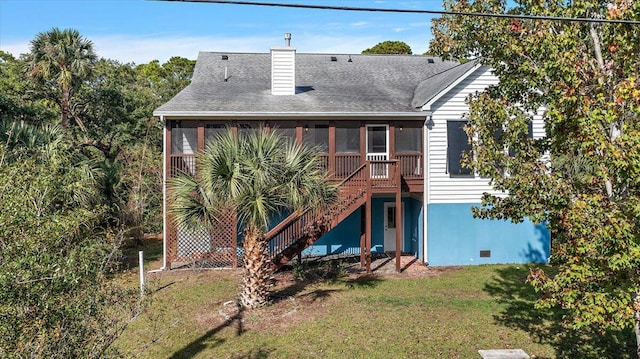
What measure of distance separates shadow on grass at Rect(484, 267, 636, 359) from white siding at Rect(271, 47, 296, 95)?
976cm

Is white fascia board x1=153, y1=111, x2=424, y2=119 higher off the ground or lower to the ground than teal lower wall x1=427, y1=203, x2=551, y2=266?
higher

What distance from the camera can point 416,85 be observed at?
18.5 meters

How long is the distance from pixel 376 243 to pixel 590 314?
37.8ft

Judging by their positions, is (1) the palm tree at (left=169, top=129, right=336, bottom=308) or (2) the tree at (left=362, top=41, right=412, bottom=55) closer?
(1) the palm tree at (left=169, top=129, right=336, bottom=308)

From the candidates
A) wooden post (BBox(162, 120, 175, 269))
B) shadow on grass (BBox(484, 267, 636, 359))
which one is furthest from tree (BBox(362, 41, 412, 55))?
shadow on grass (BBox(484, 267, 636, 359))

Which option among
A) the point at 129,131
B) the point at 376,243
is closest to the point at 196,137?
the point at 376,243

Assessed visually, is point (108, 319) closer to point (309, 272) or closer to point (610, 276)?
point (610, 276)

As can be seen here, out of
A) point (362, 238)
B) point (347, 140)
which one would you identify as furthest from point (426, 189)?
point (347, 140)

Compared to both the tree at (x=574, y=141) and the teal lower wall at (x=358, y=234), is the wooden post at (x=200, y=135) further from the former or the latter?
the tree at (x=574, y=141)

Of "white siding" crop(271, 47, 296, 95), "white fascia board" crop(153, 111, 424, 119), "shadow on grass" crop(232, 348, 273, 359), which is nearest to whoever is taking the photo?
"shadow on grass" crop(232, 348, 273, 359)

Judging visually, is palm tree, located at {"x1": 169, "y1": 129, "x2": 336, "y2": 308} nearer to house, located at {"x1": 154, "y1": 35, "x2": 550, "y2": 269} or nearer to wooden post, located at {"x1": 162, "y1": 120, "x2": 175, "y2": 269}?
house, located at {"x1": 154, "y1": 35, "x2": 550, "y2": 269}

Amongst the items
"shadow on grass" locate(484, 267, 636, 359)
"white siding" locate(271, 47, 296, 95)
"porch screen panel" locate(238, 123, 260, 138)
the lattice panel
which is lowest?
"shadow on grass" locate(484, 267, 636, 359)

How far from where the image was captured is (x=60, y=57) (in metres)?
18.1

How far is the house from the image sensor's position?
45.6 ft
